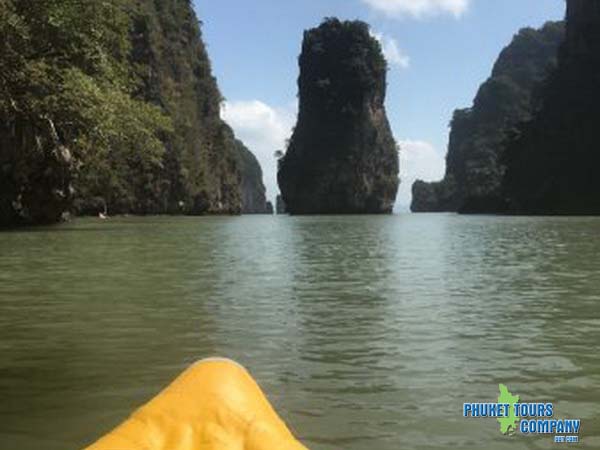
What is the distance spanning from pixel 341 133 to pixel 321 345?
136 m

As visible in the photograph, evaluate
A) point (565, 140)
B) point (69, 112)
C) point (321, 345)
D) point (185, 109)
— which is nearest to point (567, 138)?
point (565, 140)

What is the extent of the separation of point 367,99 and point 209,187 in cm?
4525

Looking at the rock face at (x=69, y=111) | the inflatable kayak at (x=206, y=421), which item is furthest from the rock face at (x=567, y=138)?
the inflatable kayak at (x=206, y=421)

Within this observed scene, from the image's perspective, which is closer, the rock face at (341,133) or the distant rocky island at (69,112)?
the distant rocky island at (69,112)

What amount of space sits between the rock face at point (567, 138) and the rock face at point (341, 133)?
131 ft

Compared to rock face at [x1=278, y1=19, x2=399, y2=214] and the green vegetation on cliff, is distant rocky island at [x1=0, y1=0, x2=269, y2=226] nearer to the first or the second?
the green vegetation on cliff

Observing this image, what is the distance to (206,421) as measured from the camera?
3217mm

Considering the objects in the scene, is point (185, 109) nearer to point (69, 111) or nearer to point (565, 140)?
point (565, 140)

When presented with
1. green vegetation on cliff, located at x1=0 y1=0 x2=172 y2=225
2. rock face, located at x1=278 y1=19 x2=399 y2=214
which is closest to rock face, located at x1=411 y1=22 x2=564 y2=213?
rock face, located at x1=278 y1=19 x2=399 y2=214

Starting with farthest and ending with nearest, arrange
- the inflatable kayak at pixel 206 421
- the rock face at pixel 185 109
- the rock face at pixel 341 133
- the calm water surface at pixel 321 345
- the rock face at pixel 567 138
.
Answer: the rock face at pixel 341 133 < the rock face at pixel 185 109 < the rock face at pixel 567 138 < the calm water surface at pixel 321 345 < the inflatable kayak at pixel 206 421

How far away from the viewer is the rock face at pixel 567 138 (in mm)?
91188

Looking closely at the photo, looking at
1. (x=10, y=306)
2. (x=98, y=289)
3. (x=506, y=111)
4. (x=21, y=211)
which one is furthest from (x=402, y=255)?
(x=506, y=111)

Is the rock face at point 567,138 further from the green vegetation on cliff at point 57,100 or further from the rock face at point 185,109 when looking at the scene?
the green vegetation on cliff at point 57,100

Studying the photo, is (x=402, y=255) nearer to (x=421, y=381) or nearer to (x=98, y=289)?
(x=98, y=289)
